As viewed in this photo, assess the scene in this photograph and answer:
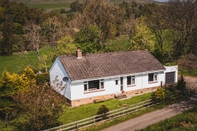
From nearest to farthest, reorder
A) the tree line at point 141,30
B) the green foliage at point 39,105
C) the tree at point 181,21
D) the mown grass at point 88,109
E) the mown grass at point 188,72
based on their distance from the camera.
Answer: the green foliage at point 39,105 < the mown grass at point 88,109 < the mown grass at point 188,72 < the tree line at point 141,30 < the tree at point 181,21

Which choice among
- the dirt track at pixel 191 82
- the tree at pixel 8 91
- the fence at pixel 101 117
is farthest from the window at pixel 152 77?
the tree at pixel 8 91

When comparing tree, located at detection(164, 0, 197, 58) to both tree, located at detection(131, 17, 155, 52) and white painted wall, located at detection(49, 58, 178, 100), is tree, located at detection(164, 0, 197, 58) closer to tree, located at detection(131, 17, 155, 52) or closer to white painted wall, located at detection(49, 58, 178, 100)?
tree, located at detection(131, 17, 155, 52)

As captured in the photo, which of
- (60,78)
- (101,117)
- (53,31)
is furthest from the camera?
(53,31)

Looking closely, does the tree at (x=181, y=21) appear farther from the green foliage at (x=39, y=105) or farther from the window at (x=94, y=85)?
the green foliage at (x=39, y=105)

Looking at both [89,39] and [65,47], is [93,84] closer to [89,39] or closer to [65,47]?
[65,47]

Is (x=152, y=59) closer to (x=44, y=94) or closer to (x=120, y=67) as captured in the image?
(x=120, y=67)

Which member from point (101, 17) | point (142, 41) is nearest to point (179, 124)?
point (142, 41)
